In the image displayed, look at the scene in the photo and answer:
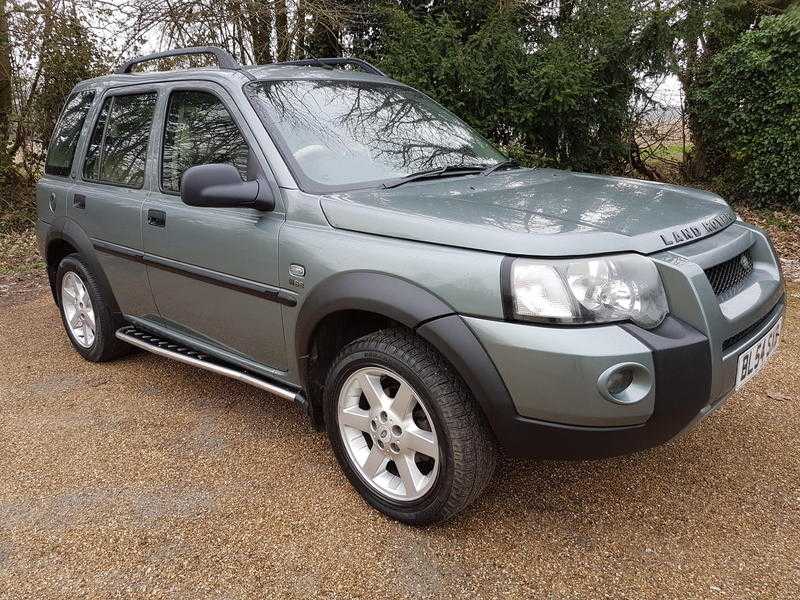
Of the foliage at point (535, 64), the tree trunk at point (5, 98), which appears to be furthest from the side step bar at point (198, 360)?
the tree trunk at point (5, 98)

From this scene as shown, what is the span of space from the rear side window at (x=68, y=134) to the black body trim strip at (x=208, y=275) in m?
0.81

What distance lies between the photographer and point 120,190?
12.0ft

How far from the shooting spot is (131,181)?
360cm

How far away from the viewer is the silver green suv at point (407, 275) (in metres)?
2.08

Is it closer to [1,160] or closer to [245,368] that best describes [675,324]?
[245,368]

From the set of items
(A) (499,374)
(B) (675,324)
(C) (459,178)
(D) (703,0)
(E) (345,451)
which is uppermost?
(D) (703,0)

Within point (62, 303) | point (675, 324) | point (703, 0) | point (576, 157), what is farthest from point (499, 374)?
point (703, 0)

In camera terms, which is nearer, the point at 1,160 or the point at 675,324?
the point at 675,324

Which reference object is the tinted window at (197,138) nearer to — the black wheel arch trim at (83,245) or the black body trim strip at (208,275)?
the black body trim strip at (208,275)

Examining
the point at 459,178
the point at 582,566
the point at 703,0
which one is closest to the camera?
the point at 582,566

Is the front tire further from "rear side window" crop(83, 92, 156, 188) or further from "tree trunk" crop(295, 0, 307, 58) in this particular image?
"tree trunk" crop(295, 0, 307, 58)

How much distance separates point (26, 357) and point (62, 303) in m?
0.47

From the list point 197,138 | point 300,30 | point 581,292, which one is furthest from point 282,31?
point 581,292

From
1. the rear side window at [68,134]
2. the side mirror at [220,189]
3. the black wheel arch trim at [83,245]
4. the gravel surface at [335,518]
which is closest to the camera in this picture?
the gravel surface at [335,518]
